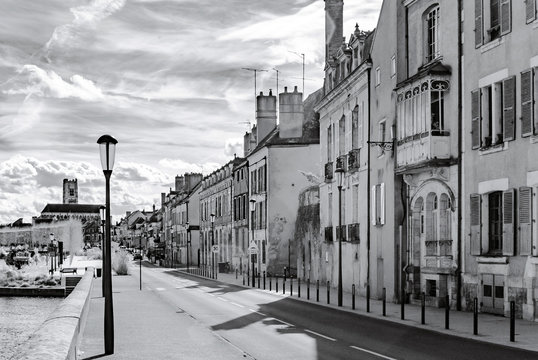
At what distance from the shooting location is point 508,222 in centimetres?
2384

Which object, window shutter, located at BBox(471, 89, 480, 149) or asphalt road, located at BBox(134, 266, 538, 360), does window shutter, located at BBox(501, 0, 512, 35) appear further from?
asphalt road, located at BBox(134, 266, 538, 360)

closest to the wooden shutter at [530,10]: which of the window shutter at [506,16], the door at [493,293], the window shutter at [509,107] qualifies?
the window shutter at [506,16]

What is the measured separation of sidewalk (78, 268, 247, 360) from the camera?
1566 cm

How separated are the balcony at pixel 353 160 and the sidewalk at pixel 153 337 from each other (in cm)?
1331

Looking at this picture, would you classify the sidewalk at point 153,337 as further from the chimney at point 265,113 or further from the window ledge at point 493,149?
the chimney at point 265,113

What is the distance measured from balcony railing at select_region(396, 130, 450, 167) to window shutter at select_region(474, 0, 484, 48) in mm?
3428

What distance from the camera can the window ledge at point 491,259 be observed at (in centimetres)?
2406

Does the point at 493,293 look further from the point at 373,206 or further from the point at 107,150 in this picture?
the point at 107,150

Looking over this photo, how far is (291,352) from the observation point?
53.7 feet

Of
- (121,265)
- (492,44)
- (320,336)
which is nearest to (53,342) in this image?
(320,336)

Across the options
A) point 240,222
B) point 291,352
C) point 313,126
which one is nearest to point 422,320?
point 291,352

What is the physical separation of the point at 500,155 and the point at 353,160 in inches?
584

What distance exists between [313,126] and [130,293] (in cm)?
2549

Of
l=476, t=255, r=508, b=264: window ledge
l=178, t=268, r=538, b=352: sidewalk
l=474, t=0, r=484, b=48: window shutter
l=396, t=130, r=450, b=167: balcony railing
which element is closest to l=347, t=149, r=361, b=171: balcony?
l=396, t=130, r=450, b=167: balcony railing
